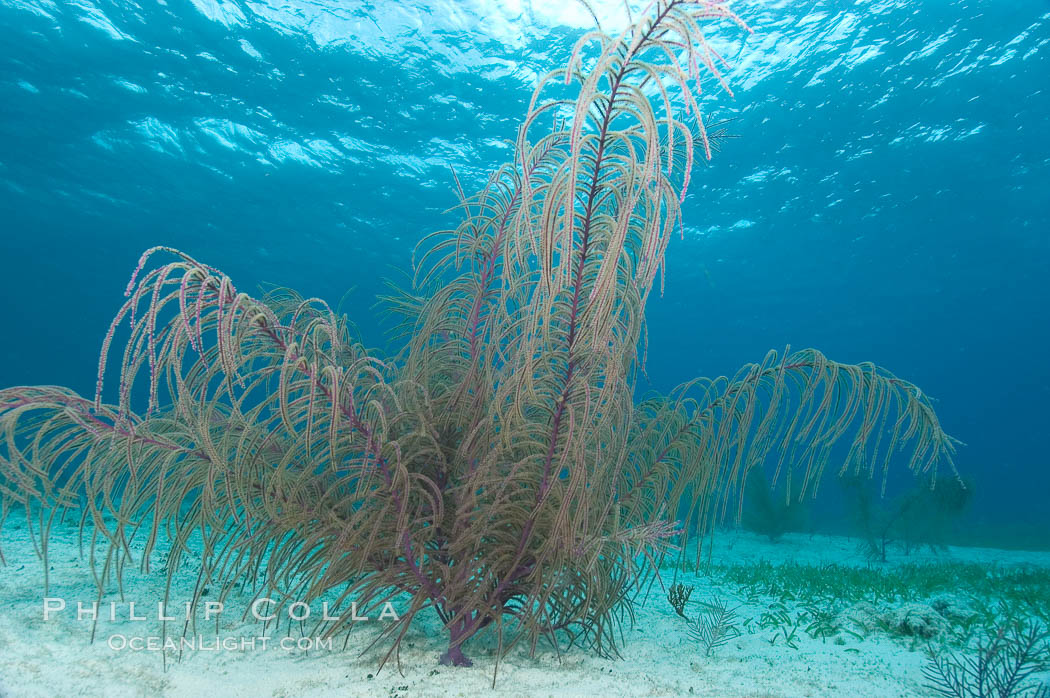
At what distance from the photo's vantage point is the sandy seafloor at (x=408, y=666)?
262cm

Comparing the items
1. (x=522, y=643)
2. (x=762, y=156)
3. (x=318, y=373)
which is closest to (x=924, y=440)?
(x=522, y=643)

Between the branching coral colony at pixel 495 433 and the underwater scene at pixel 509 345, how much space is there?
3 centimetres

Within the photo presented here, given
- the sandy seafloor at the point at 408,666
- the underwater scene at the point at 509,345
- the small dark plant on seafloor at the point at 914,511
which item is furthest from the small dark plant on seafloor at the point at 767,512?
the sandy seafloor at the point at 408,666

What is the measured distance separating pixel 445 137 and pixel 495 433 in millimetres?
16797

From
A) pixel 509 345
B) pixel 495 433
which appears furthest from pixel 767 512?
pixel 509 345

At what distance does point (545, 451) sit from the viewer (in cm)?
286

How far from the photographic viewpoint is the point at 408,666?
9.38ft

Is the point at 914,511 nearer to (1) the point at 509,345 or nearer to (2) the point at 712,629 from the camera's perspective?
(2) the point at 712,629

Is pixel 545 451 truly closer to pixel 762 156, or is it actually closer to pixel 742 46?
pixel 742 46

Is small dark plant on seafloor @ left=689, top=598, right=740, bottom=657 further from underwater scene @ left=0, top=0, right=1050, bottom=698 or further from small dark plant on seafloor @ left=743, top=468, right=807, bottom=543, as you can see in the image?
small dark plant on seafloor @ left=743, top=468, right=807, bottom=543

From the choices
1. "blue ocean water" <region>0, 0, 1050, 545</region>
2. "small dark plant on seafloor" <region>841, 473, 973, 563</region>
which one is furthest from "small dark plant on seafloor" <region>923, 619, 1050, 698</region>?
"small dark plant on seafloor" <region>841, 473, 973, 563</region>

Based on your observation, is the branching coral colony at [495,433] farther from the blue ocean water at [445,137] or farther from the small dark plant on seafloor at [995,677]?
the blue ocean water at [445,137]

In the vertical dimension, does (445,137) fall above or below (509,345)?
above

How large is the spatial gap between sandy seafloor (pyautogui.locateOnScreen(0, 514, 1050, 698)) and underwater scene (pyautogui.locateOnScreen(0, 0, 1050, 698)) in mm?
29
